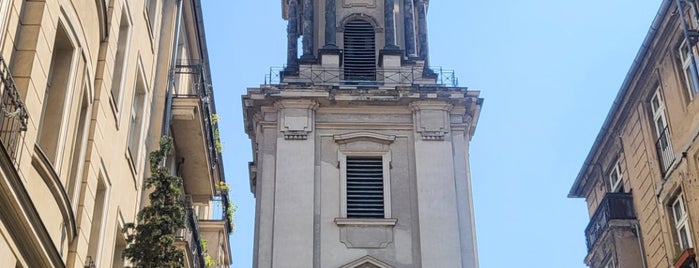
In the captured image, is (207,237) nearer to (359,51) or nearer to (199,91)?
(199,91)

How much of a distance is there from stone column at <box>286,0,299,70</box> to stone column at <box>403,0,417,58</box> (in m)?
4.49

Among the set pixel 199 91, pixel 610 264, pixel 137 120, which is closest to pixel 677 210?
pixel 610 264

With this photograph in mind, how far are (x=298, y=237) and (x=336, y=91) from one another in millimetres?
5962

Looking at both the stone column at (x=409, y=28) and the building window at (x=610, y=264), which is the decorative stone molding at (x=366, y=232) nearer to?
the building window at (x=610, y=264)

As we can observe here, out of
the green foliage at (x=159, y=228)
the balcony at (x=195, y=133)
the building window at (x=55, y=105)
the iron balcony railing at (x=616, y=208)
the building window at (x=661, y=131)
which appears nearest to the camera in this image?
the green foliage at (x=159, y=228)

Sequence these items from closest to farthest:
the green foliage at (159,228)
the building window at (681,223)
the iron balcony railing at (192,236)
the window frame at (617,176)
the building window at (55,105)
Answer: the green foliage at (159,228) → the building window at (55,105) → the iron balcony railing at (192,236) → the building window at (681,223) → the window frame at (617,176)

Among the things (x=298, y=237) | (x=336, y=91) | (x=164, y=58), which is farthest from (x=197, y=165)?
A: (x=336, y=91)

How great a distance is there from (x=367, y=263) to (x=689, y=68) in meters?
12.1

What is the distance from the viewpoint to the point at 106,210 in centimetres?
1709

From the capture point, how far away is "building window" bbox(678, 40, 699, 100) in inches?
967

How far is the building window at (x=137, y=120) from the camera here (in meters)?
19.8

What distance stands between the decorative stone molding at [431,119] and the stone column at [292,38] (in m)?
5.68

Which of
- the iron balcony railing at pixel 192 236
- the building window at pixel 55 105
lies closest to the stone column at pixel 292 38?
the iron balcony railing at pixel 192 236

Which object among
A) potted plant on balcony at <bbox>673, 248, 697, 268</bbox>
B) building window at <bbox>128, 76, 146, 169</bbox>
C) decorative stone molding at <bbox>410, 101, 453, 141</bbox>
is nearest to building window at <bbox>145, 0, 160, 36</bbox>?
building window at <bbox>128, 76, 146, 169</bbox>
